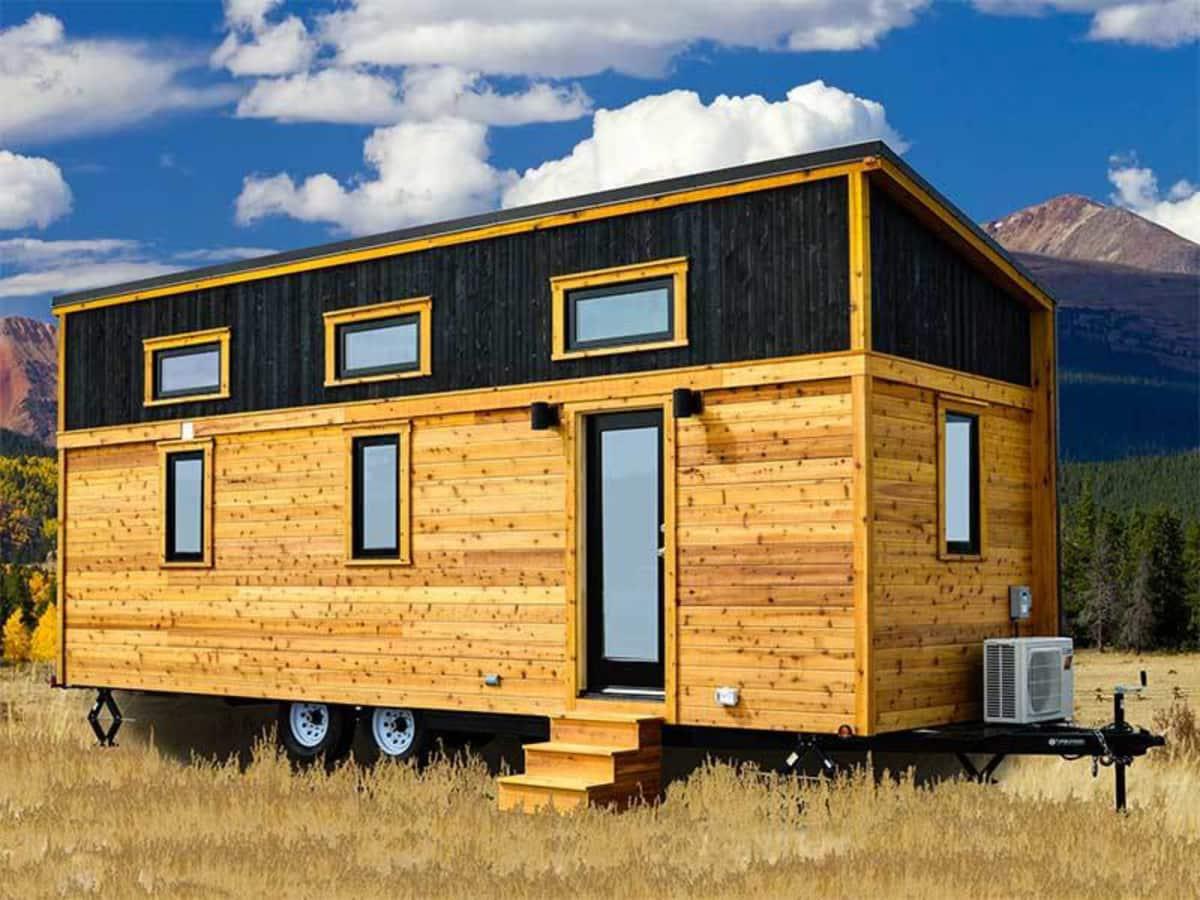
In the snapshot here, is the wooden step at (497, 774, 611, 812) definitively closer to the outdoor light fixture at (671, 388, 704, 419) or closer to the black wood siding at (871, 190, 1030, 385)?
the outdoor light fixture at (671, 388, 704, 419)

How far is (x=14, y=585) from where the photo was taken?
8044cm

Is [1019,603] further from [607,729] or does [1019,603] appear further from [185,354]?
[185,354]

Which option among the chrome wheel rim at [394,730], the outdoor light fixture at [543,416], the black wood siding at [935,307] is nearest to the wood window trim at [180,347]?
the chrome wheel rim at [394,730]

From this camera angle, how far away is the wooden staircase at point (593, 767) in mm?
11945

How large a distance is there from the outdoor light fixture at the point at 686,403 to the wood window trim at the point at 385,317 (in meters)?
2.65

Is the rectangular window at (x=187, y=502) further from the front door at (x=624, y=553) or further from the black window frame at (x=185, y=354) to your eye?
the front door at (x=624, y=553)

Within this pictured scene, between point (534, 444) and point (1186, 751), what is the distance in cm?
602

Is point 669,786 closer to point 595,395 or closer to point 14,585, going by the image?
point 595,395

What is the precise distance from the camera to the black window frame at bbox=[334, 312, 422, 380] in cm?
1442

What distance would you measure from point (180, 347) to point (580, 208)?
4952 millimetres

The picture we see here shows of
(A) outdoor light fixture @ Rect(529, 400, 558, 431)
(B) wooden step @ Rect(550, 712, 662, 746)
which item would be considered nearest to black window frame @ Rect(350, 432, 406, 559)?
(A) outdoor light fixture @ Rect(529, 400, 558, 431)

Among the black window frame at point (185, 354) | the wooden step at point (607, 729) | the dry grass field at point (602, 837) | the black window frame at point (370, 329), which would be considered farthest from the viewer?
the black window frame at point (185, 354)

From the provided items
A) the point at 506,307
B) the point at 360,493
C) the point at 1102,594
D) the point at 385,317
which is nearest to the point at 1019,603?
the point at 506,307

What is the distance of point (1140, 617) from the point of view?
59906 millimetres
